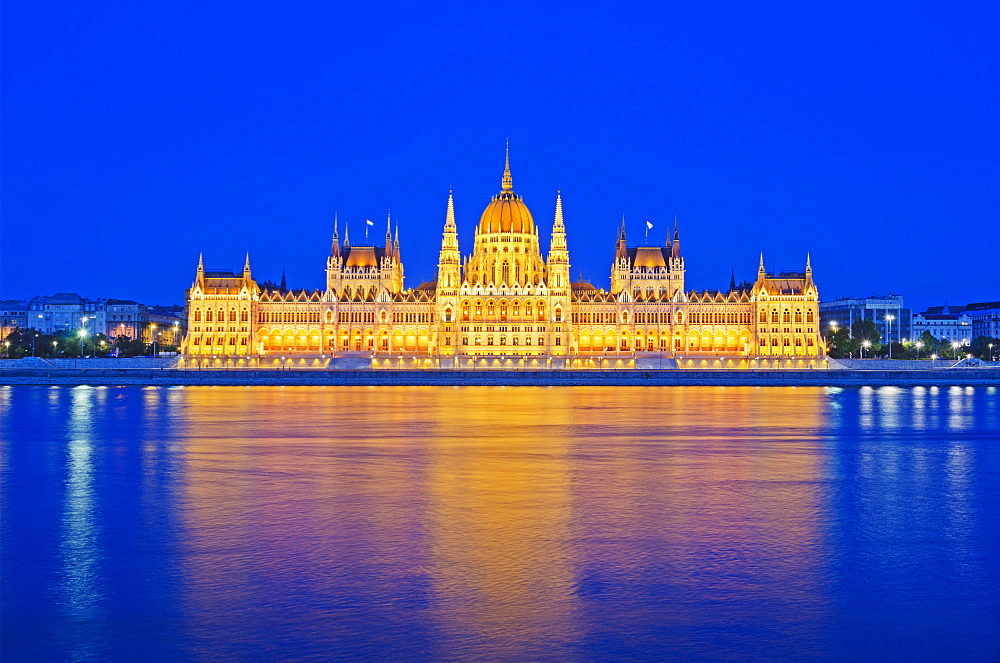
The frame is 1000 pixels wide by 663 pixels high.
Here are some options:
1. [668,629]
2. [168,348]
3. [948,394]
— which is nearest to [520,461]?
[668,629]

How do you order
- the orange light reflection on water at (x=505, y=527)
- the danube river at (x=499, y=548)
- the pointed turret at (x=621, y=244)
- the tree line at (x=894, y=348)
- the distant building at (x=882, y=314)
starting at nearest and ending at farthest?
1. the danube river at (x=499, y=548)
2. the orange light reflection on water at (x=505, y=527)
3. the tree line at (x=894, y=348)
4. the pointed turret at (x=621, y=244)
5. the distant building at (x=882, y=314)

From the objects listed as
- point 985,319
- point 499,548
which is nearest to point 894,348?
point 985,319

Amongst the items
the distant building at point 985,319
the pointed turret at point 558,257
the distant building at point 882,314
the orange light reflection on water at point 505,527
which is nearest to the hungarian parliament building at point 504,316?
the pointed turret at point 558,257

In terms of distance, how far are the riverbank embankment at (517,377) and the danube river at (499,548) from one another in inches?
2071

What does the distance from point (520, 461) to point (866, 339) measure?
105 metres

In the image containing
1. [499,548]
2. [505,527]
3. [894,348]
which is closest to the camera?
[499,548]

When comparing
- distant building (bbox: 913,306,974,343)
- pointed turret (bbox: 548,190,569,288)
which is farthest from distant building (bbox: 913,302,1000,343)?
pointed turret (bbox: 548,190,569,288)

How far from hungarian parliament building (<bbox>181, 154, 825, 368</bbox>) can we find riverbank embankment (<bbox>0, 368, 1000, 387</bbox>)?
3046cm

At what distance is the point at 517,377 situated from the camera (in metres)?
89.1

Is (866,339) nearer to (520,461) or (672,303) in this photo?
(672,303)

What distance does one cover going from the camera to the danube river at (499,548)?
36.2 feet

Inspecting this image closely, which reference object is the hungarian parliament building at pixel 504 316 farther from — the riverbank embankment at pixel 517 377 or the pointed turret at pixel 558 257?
the riverbank embankment at pixel 517 377

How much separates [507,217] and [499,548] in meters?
117

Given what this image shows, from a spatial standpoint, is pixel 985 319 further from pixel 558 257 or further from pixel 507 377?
pixel 507 377
